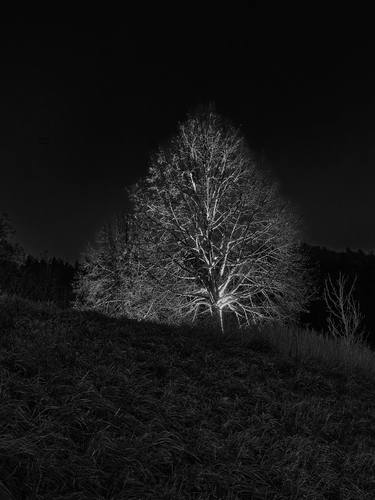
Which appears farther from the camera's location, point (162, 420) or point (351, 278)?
point (351, 278)

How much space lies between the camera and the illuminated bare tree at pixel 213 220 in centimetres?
1281

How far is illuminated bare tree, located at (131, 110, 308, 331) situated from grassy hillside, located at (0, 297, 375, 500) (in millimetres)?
6448

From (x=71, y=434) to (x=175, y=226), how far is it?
1014 centimetres

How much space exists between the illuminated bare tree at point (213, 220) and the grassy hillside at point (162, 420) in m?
6.45

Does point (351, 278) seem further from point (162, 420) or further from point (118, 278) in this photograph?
point (162, 420)

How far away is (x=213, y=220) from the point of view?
41.6 feet

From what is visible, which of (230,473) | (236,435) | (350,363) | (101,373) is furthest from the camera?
(350,363)

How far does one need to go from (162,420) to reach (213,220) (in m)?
9.46

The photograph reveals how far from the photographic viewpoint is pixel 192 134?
13.0 m

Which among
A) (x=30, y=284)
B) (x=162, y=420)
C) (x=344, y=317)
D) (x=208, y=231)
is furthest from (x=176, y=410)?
(x=30, y=284)

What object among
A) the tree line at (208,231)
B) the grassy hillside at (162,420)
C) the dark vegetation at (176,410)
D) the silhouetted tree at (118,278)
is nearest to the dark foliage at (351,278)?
the silhouetted tree at (118,278)

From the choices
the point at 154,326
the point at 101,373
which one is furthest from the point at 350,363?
the point at 101,373

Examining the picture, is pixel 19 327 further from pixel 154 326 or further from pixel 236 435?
pixel 236 435

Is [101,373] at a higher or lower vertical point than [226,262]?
lower
